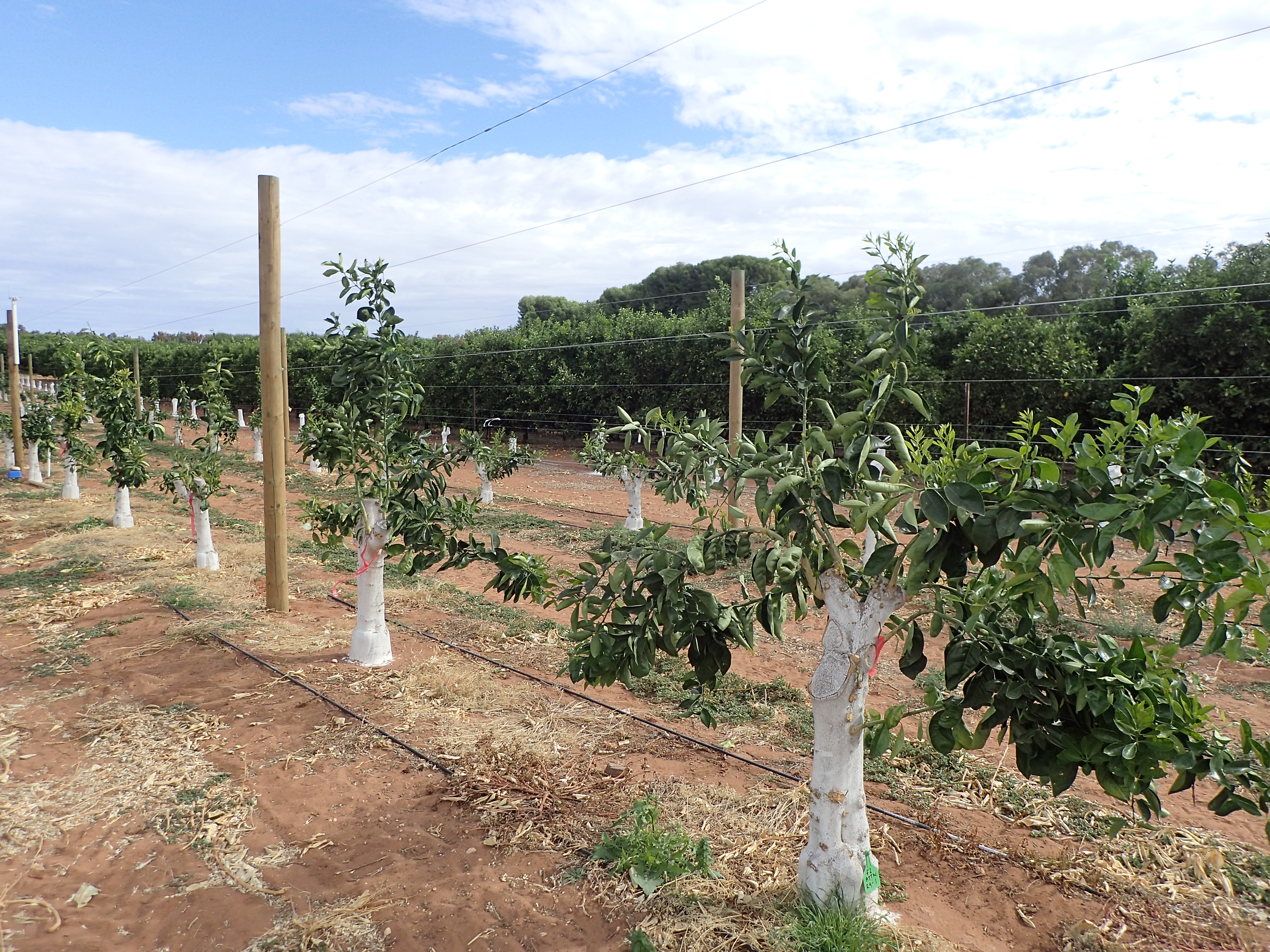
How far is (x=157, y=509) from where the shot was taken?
14.1m

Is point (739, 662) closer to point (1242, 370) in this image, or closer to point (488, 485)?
point (488, 485)

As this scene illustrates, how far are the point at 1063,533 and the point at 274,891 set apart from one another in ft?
11.3

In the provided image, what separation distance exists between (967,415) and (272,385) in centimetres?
983

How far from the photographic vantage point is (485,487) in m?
15.6

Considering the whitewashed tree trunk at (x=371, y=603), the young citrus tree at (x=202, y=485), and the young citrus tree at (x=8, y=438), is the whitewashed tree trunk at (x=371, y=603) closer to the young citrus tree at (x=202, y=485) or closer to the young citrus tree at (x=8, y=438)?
the young citrus tree at (x=202, y=485)

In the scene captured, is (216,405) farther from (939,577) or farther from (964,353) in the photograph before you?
(964,353)

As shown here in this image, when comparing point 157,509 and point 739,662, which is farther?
point 157,509

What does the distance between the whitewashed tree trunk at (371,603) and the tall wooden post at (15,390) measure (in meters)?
12.5

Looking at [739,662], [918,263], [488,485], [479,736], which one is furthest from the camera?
[488,485]

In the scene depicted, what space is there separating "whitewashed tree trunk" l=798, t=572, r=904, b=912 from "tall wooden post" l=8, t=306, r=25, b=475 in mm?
16771

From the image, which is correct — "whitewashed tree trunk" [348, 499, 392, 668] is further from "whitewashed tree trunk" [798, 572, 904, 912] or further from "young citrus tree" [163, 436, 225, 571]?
"whitewashed tree trunk" [798, 572, 904, 912]

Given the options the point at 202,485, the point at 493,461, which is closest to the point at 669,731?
the point at 202,485

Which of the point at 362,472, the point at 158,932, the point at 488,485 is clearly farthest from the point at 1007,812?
the point at 488,485

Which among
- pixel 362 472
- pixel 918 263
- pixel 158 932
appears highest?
pixel 918 263
